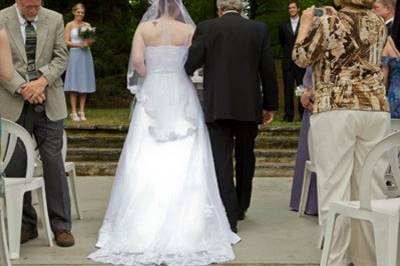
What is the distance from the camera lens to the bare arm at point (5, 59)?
15.4ft

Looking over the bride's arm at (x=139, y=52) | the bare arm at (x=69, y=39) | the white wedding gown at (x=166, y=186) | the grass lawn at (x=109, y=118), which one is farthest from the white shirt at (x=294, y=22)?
the bride's arm at (x=139, y=52)

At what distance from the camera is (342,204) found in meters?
4.52

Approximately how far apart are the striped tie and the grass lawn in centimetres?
488

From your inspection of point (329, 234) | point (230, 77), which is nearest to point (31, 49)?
point (230, 77)

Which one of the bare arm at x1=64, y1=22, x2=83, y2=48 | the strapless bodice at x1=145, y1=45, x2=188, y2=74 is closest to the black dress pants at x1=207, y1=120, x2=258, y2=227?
the strapless bodice at x1=145, y1=45, x2=188, y2=74

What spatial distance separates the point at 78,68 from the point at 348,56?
734 cm

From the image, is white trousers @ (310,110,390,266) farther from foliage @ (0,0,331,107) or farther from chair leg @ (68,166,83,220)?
foliage @ (0,0,331,107)

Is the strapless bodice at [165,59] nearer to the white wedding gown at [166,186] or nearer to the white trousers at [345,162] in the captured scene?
the white wedding gown at [166,186]

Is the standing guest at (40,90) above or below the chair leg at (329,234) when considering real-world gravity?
above

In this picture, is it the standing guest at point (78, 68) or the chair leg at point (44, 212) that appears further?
the standing guest at point (78, 68)

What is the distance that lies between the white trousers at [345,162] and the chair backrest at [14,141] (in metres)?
1.95

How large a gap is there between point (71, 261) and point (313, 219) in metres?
2.38

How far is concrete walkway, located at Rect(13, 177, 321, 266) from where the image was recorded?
208 inches

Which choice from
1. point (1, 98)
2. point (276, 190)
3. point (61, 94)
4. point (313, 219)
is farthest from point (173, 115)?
point (276, 190)
